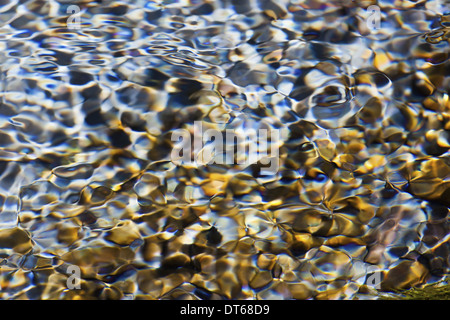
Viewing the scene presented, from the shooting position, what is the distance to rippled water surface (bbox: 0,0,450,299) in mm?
1437

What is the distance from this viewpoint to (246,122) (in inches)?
59.5

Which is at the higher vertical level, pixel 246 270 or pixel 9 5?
pixel 9 5

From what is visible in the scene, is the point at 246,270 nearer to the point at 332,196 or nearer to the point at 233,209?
the point at 233,209

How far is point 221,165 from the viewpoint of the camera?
1495 millimetres

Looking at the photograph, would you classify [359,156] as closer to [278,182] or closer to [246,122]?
[278,182]

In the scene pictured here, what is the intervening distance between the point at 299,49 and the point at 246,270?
772 mm

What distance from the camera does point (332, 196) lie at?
1.51m

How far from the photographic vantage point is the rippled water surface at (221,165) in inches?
56.6
